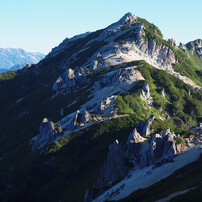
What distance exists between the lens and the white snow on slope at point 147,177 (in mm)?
93750

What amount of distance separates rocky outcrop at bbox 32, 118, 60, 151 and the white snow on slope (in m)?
76.6

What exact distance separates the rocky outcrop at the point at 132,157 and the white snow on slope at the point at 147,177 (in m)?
3.71

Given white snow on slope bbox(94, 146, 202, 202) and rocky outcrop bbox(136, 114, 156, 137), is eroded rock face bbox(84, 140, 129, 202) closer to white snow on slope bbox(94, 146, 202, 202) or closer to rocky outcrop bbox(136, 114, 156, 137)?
white snow on slope bbox(94, 146, 202, 202)

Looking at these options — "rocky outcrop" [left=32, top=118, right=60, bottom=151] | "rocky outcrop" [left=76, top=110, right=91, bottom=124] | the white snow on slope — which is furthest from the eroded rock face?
"rocky outcrop" [left=32, top=118, right=60, bottom=151]

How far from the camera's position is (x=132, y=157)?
4392 inches

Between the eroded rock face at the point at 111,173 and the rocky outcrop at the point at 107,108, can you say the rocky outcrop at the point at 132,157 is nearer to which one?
the eroded rock face at the point at 111,173

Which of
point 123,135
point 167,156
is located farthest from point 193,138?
point 123,135

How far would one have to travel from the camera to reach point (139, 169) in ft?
354

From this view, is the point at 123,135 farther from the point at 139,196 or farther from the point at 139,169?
the point at 139,196

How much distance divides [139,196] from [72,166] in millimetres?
69529

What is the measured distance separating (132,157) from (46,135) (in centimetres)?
7615

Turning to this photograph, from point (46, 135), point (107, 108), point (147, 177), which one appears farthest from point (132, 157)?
point (46, 135)

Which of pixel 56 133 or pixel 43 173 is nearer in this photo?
pixel 43 173

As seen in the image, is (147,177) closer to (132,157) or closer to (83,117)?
(132,157)
